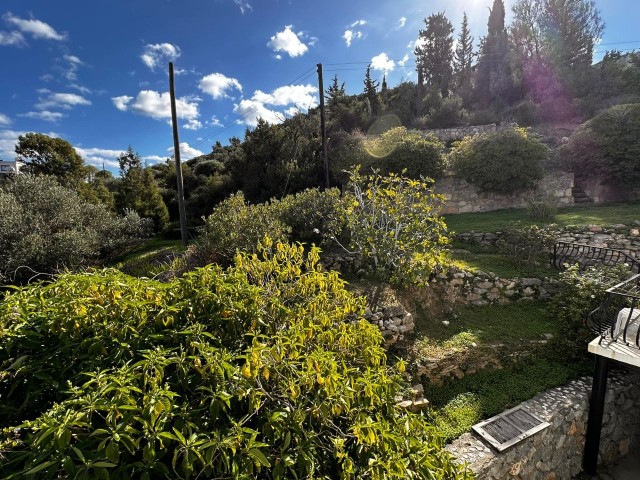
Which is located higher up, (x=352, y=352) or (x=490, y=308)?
(x=352, y=352)

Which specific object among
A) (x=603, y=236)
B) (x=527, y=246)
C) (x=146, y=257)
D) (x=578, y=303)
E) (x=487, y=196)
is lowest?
(x=146, y=257)

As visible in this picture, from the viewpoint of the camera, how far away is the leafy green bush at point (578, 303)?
486 centimetres

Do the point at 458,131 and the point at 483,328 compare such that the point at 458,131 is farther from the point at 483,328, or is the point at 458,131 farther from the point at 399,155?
the point at 483,328

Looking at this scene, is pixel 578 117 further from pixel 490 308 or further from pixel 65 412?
pixel 65 412

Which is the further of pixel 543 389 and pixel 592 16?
pixel 592 16

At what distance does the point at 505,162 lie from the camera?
1158 cm

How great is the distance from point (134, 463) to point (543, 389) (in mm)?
5087

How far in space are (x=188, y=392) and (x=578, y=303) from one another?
6.24 m

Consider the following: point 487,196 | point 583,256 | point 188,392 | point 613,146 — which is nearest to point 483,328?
point 583,256

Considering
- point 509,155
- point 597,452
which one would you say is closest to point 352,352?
point 597,452

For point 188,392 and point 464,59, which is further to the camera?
point 464,59

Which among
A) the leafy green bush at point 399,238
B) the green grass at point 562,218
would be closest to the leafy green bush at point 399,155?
the green grass at point 562,218

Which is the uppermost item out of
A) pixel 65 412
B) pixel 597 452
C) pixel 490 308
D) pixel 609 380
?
pixel 65 412

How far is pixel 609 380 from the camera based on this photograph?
4668mm
